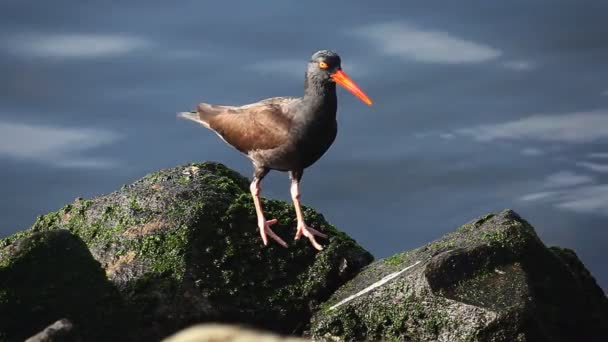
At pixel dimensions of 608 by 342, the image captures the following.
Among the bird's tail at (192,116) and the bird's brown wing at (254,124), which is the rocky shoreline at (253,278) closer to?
the bird's brown wing at (254,124)

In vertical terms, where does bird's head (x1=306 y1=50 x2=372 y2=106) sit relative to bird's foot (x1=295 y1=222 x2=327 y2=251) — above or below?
above

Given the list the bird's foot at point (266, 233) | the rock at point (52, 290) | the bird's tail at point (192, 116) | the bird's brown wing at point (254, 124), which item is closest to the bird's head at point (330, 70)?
the bird's brown wing at point (254, 124)

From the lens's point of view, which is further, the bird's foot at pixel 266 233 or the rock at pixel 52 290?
the bird's foot at pixel 266 233

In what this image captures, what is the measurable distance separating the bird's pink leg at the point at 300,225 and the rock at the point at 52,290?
97.0 inches

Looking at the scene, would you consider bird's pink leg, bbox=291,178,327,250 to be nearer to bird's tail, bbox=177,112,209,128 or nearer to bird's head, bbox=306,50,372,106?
bird's head, bbox=306,50,372,106

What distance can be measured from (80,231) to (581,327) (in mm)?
5563

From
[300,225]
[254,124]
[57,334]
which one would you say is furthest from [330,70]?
[57,334]

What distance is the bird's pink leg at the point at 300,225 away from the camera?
37.0ft

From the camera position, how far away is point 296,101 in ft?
38.8

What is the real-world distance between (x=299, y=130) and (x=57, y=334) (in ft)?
14.2

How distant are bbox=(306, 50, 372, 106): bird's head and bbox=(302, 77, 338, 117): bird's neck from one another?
6cm

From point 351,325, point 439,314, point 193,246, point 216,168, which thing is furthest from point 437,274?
point 216,168

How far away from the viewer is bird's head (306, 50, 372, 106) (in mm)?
11578

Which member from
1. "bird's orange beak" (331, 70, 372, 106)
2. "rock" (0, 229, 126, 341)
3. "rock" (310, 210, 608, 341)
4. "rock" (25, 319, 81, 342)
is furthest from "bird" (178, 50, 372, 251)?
"rock" (25, 319, 81, 342)
